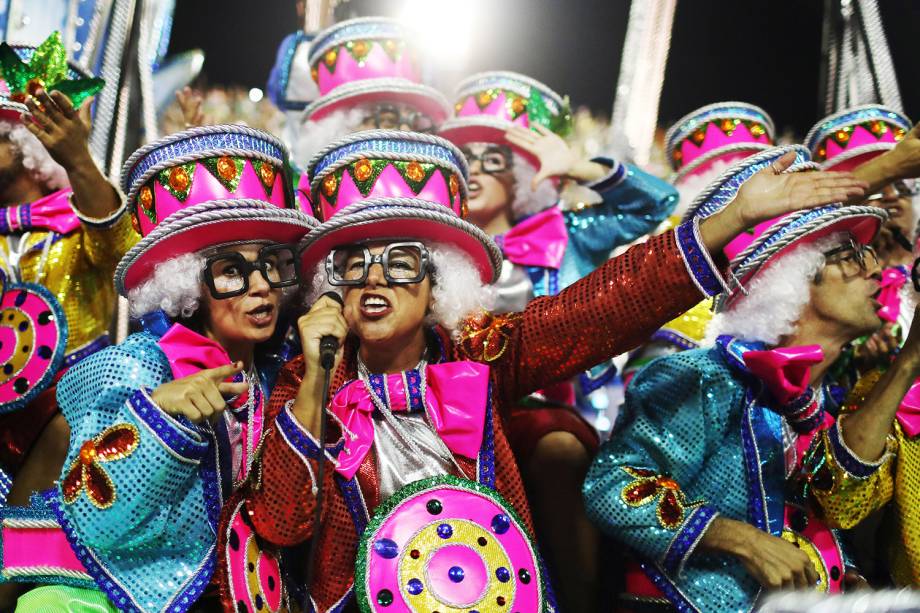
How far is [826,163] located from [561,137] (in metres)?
1.18

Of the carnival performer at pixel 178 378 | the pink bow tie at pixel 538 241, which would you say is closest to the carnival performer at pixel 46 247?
the carnival performer at pixel 178 378

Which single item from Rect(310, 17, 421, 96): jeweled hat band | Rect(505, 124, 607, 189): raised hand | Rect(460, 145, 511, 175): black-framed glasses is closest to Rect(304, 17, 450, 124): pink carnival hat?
Rect(310, 17, 421, 96): jeweled hat band

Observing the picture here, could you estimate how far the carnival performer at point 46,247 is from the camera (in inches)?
123

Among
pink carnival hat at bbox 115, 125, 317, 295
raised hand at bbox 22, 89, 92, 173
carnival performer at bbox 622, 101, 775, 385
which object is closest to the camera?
pink carnival hat at bbox 115, 125, 317, 295

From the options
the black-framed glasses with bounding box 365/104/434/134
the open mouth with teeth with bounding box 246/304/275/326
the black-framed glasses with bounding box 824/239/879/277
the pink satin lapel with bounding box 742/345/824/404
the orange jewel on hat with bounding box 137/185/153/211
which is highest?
the orange jewel on hat with bounding box 137/185/153/211

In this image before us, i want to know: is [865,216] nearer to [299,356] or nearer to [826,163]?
[826,163]

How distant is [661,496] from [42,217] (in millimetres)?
2441

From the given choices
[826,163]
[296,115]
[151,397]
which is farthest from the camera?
[296,115]

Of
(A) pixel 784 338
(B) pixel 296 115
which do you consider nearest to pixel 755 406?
(A) pixel 784 338

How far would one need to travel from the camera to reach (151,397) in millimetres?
2395

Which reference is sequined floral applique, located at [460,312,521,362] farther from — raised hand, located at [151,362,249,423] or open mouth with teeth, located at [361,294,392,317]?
raised hand, located at [151,362,249,423]

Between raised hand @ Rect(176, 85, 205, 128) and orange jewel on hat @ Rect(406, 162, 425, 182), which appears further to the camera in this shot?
raised hand @ Rect(176, 85, 205, 128)

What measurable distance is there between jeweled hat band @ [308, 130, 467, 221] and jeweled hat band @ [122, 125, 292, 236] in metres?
0.19

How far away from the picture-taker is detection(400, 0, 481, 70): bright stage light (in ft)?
17.4
